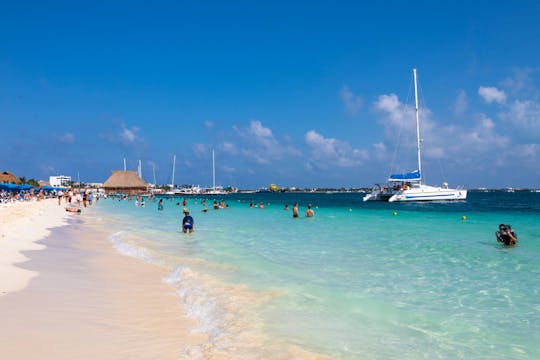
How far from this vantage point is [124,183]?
10075cm

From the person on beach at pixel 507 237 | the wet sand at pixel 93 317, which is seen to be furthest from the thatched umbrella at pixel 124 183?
the person on beach at pixel 507 237

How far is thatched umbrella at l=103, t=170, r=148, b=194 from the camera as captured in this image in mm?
100500

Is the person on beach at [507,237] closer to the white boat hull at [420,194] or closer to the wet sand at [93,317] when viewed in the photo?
the wet sand at [93,317]

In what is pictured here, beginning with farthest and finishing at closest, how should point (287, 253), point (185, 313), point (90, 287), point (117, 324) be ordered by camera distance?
point (287, 253) < point (90, 287) < point (185, 313) < point (117, 324)

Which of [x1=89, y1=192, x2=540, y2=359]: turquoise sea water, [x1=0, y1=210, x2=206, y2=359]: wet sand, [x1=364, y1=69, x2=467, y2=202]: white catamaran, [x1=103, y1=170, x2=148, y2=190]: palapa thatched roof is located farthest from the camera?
[x1=103, y1=170, x2=148, y2=190]: palapa thatched roof

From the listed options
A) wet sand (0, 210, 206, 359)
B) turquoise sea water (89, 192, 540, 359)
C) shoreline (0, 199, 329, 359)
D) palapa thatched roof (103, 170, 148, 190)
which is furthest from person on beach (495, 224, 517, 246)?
palapa thatched roof (103, 170, 148, 190)

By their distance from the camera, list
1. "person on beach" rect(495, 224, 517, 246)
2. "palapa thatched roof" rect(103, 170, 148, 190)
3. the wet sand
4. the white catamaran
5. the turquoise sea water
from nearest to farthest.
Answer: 1. the wet sand
2. the turquoise sea water
3. "person on beach" rect(495, 224, 517, 246)
4. the white catamaran
5. "palapa thatched roof" rect(103, 170, 148, 190)

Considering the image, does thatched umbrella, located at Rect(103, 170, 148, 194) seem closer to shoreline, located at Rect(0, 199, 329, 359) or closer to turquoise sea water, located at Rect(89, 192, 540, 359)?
turquoise sea water, located at Rect(89, 192, 540, 359)

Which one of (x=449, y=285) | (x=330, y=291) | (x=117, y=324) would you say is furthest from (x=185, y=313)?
(x=449, y=285)

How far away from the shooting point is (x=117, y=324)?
5195 mm

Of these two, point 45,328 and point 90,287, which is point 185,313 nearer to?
point 45,328

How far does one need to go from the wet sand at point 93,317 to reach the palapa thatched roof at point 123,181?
96930mm

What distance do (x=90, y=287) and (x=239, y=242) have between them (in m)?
8.41

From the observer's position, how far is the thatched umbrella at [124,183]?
10050 centimetres
